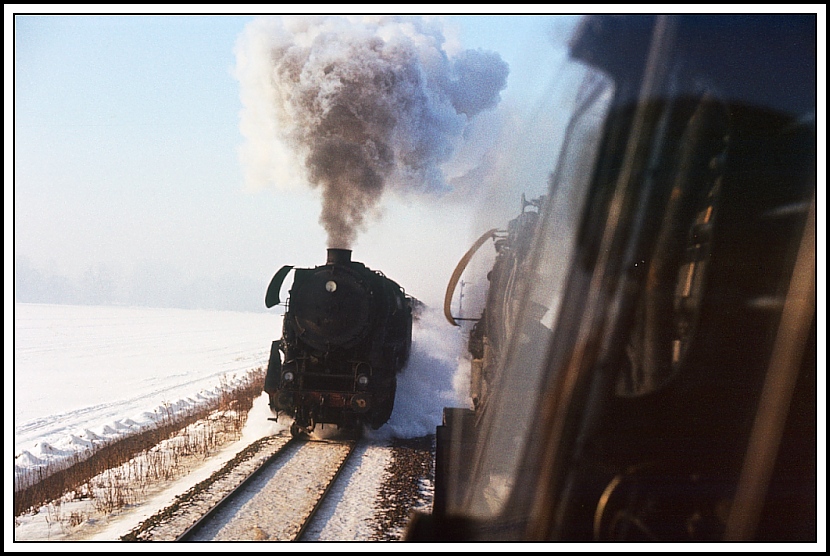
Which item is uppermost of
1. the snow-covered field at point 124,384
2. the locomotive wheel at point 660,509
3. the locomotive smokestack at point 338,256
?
the locomotive smokestack at point 338,256

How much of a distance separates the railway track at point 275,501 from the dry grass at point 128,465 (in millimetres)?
855

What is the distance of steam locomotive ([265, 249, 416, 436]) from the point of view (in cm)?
803

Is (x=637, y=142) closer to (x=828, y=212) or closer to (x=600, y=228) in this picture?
(x=600, y=228)

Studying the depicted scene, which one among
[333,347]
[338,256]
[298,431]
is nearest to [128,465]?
[298,431]

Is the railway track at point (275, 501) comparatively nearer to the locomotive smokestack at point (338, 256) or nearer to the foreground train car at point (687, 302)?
the locomotive smokestack at point (338, 256)

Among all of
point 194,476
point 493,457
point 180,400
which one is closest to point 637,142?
point 493,457

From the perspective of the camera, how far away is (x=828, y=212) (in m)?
2.26

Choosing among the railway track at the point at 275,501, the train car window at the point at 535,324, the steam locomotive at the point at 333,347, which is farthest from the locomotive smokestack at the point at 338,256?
the train car window at the point at 535,324

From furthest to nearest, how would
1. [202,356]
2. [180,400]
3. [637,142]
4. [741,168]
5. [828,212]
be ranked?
1. [202,356]
2. [180,400]
3. [828,212]
4. [637,142]
5. [741,168]

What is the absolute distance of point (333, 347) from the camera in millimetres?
8164

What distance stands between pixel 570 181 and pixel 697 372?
0.88 m

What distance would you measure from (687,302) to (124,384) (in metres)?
11.8

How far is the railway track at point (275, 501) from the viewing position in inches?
175

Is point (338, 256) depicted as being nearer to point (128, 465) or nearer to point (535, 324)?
point (128, 465)
